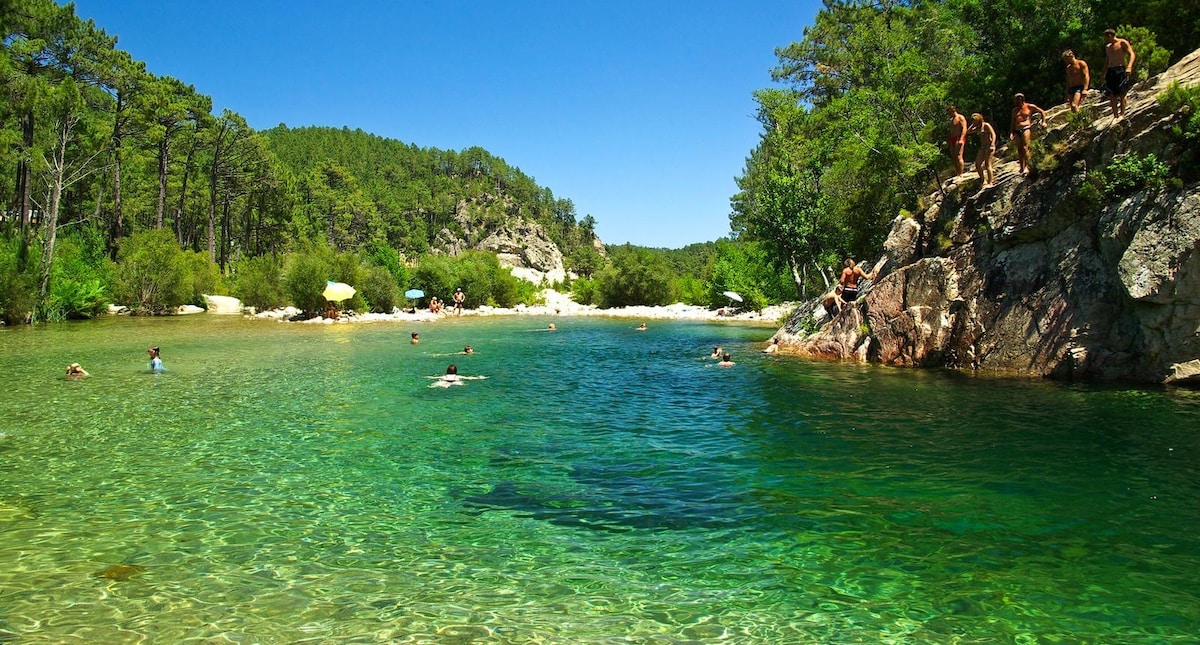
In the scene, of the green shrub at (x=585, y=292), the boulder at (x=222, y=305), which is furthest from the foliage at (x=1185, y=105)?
the green shrub at (x=585, y=292)

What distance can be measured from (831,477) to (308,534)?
7.89 meters

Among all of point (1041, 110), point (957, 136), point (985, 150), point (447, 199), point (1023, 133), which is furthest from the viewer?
point (447, 199)

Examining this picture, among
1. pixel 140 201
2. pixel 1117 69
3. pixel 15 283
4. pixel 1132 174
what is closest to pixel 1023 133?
pixel 1117 69

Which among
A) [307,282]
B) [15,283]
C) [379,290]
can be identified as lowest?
[15,283]

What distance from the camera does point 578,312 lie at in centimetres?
8481

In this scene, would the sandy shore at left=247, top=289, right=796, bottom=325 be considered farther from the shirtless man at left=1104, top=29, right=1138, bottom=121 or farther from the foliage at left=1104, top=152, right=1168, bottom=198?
the foliage at left=1104, top=152, right=1168, bottom=198

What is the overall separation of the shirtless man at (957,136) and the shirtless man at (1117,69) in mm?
4960

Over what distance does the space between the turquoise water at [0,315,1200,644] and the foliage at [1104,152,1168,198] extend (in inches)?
232

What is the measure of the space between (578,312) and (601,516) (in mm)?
75789

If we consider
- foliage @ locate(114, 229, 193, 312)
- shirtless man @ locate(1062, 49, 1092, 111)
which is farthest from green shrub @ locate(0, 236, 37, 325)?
shirtless man @ locate(1062, 49, 1092, 111)

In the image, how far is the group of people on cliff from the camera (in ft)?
65.1

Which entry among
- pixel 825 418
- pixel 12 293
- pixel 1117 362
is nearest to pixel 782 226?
pixel 1117 362

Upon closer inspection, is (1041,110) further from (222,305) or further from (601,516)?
(222,305)

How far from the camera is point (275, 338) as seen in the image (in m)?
36.5
